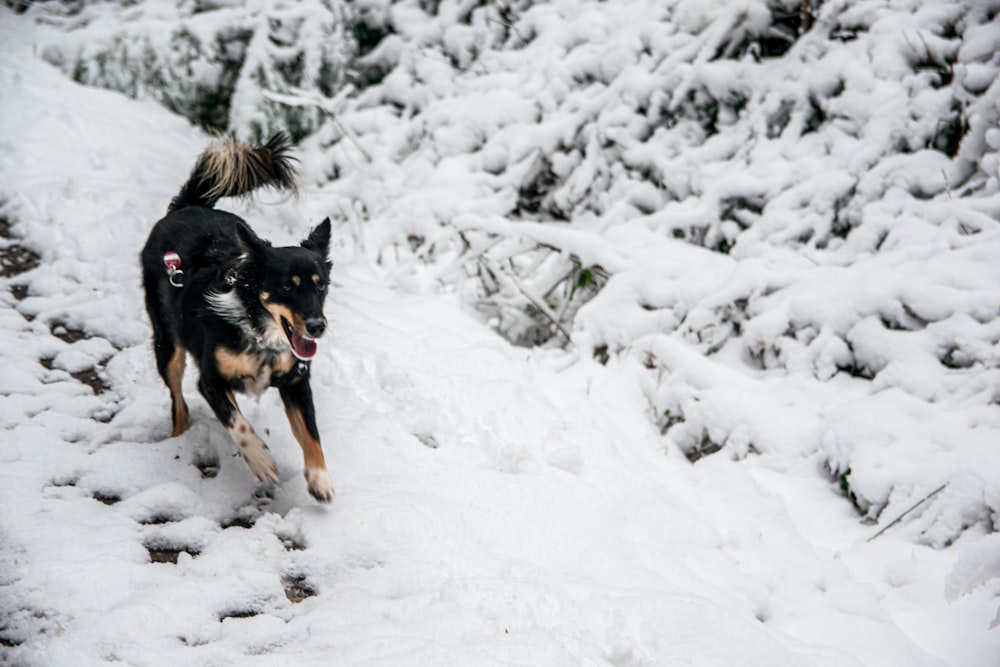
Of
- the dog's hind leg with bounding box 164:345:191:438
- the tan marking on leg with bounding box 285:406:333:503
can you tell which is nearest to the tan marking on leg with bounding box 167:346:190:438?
the dog's hind leg with bounding box 164:345:191:438

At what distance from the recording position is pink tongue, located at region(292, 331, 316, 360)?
8.84ft

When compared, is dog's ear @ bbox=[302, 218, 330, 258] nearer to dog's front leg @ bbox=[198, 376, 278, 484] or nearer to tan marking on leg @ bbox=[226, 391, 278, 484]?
dog's front leg @ bbox=[198, 376, 278, 484]

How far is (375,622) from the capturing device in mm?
2027

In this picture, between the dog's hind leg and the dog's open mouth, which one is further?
the dog's hind leg

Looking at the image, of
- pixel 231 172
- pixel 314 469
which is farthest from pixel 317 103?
pixel 314 469

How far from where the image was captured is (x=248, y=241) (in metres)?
2.76

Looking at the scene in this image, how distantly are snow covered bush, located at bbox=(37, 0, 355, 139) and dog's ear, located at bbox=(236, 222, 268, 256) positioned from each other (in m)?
4.41

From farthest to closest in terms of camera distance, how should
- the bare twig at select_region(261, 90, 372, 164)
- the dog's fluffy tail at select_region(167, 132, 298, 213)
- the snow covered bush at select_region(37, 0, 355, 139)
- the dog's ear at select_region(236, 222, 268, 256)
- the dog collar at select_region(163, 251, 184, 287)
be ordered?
1. the snow covered bush at select_region(37, 0, 355, 139)
2. the bare twig at select_region(261, 90, 372, 164)
3. the dog's fluffy tail at select_region(167, 132, 298, 213)
4. the dog collar at select_region(163, 251, 184, 287)
5. the dog's ear at select_region(236, 222, 268, 256)

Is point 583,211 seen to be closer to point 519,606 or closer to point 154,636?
point 519,606

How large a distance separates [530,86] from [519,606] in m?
5.32

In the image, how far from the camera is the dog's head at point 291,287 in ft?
8.83

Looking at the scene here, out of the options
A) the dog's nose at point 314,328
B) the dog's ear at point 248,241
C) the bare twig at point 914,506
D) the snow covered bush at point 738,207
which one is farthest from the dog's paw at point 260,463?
the bare twig at point 914,506

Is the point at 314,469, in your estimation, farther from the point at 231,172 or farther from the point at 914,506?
the point at 914,506

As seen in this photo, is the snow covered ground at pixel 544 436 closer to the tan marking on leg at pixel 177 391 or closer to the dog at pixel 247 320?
the tan marking on leg at pixel 177 391
